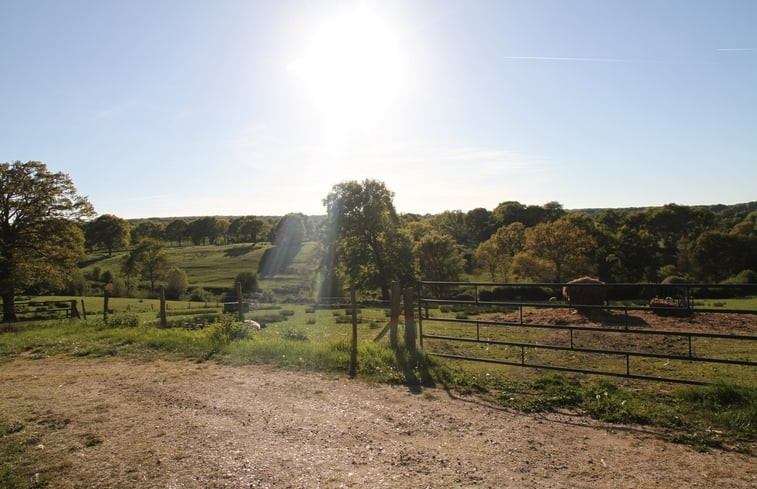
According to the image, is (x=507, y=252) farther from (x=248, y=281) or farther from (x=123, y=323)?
(x=123, y=323)

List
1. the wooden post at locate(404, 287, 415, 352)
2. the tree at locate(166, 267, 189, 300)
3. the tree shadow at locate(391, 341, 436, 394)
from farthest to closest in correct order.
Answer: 1. the tree at locate(166, 267, 189, 300)
2. the wooden post at locate(404, 287, 415, 352)
3. the tree shadow at locate(391, 341, 436, 394)

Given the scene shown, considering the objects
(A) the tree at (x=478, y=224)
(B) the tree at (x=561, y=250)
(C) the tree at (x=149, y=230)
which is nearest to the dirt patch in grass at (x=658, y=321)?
(B) the tree at (x=561, y=250)

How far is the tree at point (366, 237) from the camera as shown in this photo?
1790 inches

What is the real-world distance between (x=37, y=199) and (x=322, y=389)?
1172 inches

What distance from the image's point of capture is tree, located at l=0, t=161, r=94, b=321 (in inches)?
1091

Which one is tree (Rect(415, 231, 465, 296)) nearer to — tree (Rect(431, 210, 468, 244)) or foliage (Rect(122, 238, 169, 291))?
foliage (Rect(122, 238, 169, 291))

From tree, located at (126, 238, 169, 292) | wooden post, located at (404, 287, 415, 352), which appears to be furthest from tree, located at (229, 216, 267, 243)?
wooden post, located at (404, 287, 415, 352)

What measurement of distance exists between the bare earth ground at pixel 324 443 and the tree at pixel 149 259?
60.9 m

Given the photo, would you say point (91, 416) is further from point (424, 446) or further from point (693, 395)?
point (693, 395)

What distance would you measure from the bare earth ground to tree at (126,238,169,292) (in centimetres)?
6093

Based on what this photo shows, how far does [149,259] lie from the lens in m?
64.0

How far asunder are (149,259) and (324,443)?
6620 centimetres

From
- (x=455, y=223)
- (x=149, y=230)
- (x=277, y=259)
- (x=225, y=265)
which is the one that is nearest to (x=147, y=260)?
(x=225, y=265)

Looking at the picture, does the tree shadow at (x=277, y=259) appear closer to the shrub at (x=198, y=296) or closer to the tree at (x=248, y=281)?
the tree at (x=248, y=281)
